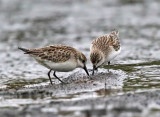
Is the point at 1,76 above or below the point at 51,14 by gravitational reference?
below

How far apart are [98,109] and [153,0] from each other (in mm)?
19022

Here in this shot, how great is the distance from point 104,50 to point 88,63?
2.43 meters

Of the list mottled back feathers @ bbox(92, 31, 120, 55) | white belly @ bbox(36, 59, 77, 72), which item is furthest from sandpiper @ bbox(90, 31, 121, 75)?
white belly @ bbox(36, 59, 77, 72)

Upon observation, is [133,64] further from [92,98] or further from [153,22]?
[153,22]

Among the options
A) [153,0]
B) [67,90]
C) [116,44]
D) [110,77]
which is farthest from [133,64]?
[153,0]

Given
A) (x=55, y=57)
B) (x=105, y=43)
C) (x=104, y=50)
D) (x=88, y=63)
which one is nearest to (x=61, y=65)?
(x=55, y=57)

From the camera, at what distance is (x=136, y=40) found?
58.6 feet

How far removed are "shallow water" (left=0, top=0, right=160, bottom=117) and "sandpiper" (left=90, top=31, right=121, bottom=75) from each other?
1.22 feet

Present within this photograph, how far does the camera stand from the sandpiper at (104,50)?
1124 cm

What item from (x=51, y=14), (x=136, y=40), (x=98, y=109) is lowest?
(x=98, y=109)

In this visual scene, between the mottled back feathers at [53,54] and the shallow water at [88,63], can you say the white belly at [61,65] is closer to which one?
the mottled back feathers at [53,54]

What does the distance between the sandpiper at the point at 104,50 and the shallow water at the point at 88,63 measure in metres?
0.37

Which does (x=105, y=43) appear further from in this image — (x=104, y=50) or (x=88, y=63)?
(x=88, y=63)

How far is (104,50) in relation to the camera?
11.9 metres
